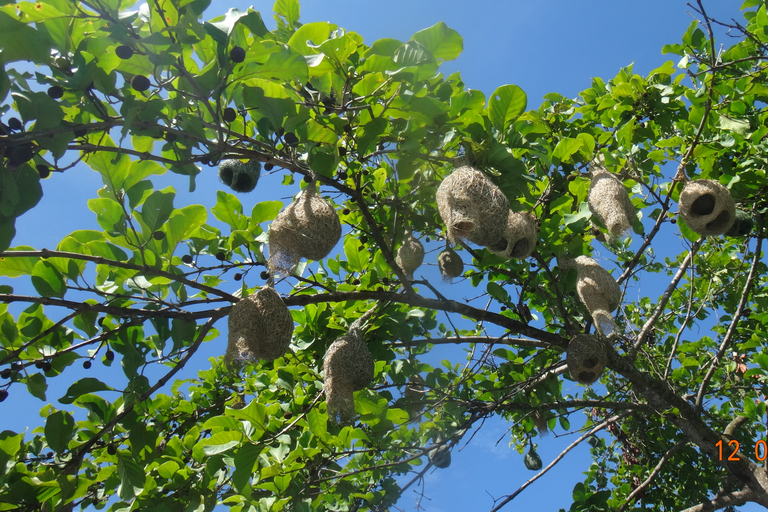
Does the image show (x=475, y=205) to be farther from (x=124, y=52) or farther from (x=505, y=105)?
(x=124, y=52)

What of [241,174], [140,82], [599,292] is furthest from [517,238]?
[140,82]

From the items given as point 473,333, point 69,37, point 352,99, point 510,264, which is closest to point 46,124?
point 69,37

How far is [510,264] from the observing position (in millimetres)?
3215

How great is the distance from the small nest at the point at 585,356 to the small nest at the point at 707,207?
0.95 meters

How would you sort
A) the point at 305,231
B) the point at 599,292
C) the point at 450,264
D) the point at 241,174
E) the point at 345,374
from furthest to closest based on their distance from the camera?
the point at 450,264 < the point at 599,292 < the point at 241,174 < the point at 345,374 < the point at 305,231

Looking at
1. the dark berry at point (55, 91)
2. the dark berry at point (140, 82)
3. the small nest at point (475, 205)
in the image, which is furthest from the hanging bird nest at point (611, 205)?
the dark berry at point (55, 91)

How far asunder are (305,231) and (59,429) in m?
1.47

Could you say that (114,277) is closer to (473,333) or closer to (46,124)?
(46,124)

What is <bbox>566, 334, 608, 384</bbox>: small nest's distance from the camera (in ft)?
9.29

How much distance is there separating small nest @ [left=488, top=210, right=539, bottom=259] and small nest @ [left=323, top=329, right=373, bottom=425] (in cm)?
83

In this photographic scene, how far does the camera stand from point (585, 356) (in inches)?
111

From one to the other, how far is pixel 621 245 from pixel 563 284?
210cm

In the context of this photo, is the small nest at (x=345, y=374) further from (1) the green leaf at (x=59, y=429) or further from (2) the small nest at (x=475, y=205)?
(1) the green leaf at (x=59, y=429)

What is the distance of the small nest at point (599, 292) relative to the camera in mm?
2928
